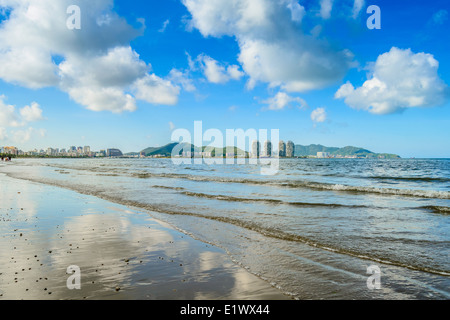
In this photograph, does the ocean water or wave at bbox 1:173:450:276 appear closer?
the ocean water

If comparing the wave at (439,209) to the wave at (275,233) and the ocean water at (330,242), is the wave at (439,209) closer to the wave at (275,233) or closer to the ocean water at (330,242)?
the ocean water at (330,242)

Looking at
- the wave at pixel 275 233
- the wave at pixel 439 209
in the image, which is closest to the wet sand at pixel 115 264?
the wave at pixel 275 233

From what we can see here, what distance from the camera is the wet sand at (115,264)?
5891mm

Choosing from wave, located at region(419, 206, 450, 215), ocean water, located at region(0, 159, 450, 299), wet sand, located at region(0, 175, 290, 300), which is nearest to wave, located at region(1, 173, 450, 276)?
ocean water, located at region(0, 159, 450, 299)

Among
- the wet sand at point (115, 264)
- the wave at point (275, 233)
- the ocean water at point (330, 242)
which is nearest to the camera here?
the wet sand at point (115, 264)

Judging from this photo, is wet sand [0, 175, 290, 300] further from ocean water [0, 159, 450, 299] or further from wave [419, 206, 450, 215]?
wave [419, 206, 450, 215]

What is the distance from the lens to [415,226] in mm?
12992

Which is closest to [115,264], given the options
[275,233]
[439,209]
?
[275,233]

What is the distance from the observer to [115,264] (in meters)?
7.63

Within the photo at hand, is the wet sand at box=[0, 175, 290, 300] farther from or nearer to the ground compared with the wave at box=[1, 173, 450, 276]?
farther from the ground

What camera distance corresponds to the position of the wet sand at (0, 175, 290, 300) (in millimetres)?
5891
